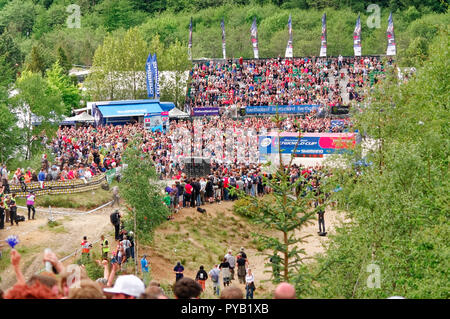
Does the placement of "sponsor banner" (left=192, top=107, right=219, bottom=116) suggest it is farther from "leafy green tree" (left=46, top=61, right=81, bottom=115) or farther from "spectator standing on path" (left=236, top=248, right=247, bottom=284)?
"spectator standing on path" (left=236, top=248, right=247, bottom=284)

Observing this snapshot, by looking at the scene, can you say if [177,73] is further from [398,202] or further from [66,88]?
[398,202]

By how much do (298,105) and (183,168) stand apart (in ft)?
93.0

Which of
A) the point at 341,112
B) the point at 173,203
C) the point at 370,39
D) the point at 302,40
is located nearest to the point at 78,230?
the point at 173,203

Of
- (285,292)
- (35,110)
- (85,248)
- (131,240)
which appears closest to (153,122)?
(35,110)

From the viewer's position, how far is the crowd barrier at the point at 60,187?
32562 mm

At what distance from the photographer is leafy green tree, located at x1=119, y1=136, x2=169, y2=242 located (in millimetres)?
27516

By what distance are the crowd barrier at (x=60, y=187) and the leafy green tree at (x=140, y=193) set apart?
6.73 m

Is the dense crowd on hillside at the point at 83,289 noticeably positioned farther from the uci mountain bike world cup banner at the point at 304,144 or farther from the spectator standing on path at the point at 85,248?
the uci mountain bike world cup banner at the point at 304,144

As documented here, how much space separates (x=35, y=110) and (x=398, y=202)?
30710 millimetres

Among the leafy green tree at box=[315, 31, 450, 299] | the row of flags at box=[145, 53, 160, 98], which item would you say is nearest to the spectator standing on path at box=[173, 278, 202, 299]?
the leafy green tree at box=[315, 31, 450, 299]

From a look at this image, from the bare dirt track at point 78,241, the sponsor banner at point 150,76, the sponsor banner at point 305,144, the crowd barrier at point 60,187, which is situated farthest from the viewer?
the sponsor banner at point 150,76

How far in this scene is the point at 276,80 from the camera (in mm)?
74125

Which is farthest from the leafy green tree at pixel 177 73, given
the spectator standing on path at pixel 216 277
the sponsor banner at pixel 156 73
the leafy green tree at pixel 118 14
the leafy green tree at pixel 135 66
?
the leafy green tree at pixel 118 14
